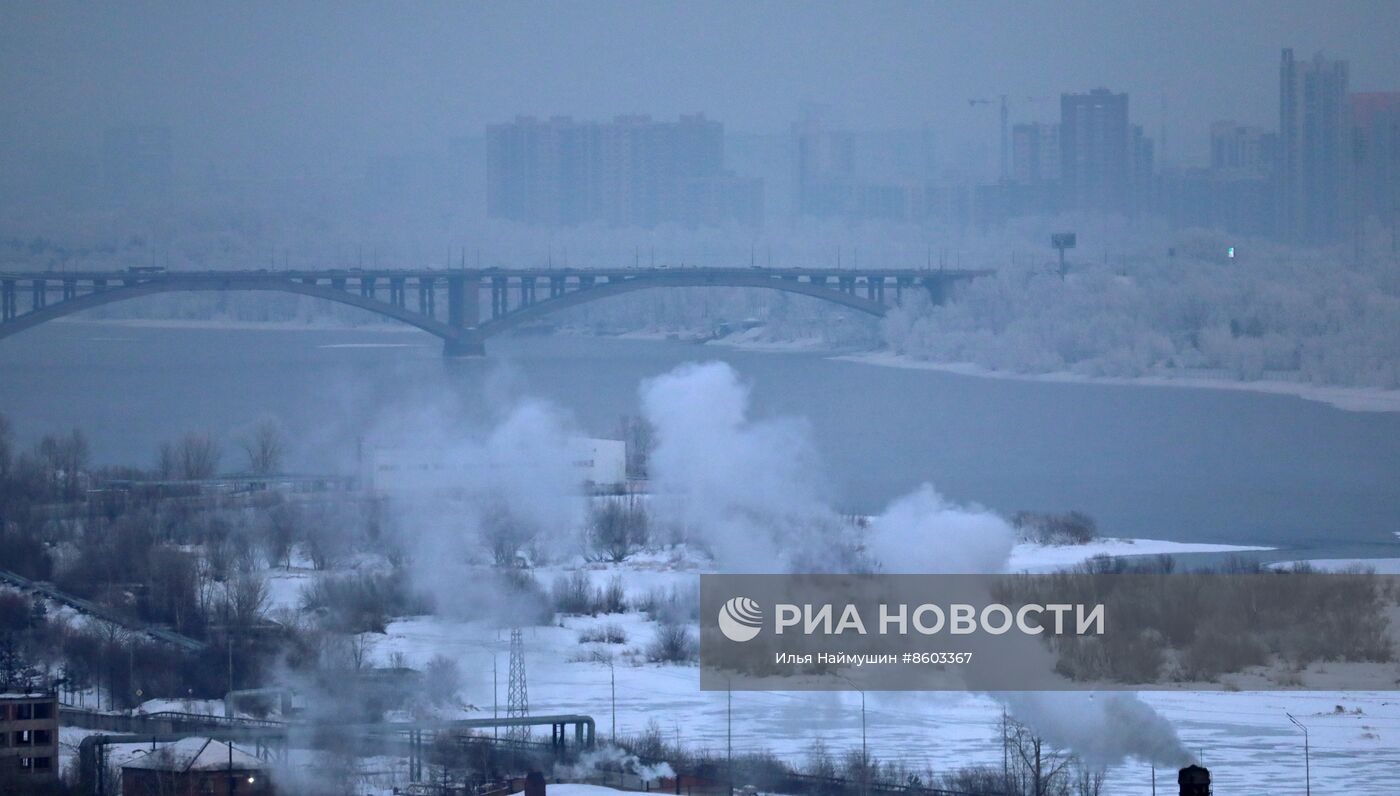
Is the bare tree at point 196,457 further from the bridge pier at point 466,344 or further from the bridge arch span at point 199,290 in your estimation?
the bridge pier at point 466,344

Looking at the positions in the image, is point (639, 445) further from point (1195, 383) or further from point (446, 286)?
point (1195, 383)

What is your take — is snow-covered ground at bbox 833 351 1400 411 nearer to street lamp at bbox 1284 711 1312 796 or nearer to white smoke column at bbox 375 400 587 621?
white smoke column at bbox 375 400 587 621

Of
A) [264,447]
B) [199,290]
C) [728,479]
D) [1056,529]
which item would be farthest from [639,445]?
[199,290]

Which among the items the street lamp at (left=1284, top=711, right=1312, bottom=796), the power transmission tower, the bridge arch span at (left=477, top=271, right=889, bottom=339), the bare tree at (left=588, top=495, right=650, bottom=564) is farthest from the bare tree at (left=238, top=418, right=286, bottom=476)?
the street lamp at (left=1284, top=711, right=1312, bottom=796)

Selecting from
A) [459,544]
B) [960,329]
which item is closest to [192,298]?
[960,329]

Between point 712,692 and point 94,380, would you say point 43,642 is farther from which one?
point 94,380

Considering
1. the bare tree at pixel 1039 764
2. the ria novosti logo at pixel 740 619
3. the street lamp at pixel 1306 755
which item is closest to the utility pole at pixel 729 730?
the ria novosti logo at pixel 740 619

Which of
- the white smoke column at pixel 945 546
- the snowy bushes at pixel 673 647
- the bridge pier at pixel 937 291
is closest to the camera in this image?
the snowy bushes at pixel 673 647
